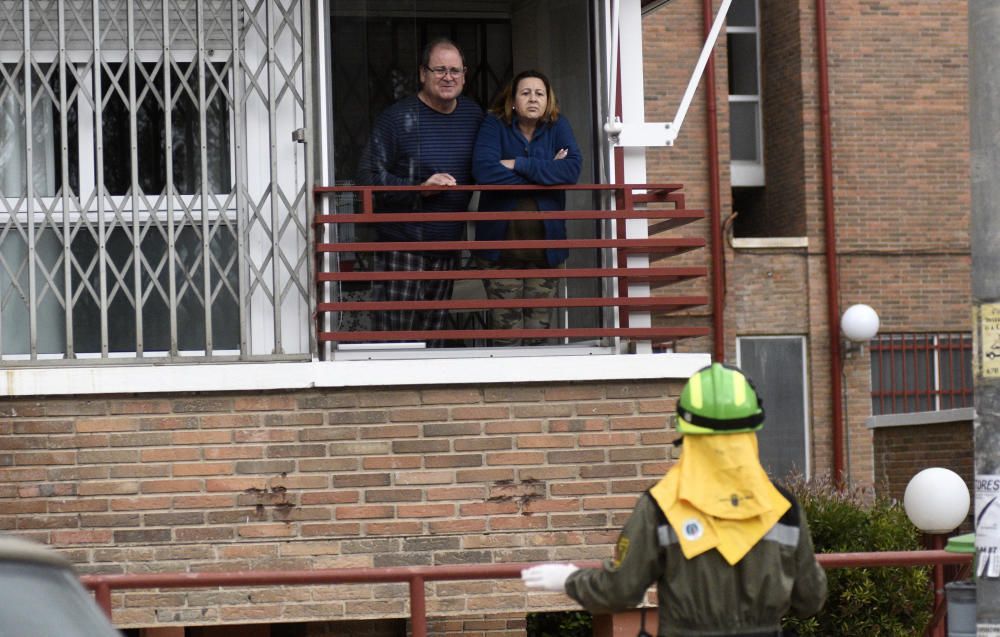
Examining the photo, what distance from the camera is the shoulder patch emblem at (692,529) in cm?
420

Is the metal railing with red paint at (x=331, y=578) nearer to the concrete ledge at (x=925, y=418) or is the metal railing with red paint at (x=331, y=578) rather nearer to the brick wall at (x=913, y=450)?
the concrete ledge at (x=925, y=418)

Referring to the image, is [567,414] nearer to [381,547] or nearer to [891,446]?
[381,547]

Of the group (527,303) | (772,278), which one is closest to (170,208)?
(527,303)

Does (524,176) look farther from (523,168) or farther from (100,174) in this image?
(100,174)

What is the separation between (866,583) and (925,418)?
288 inches

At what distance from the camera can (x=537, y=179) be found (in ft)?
25.4

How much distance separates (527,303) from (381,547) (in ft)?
4.43

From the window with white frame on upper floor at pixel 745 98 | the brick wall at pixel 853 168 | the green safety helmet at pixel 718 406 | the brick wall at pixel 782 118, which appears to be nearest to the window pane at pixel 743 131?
the window with white frame on upper floor at pixel 745 98

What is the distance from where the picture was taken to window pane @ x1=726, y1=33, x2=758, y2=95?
2155 centimetres

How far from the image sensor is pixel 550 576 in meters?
4.59

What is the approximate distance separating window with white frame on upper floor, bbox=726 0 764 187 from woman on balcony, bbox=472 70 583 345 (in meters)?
14.0

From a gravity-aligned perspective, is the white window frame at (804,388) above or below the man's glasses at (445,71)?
below

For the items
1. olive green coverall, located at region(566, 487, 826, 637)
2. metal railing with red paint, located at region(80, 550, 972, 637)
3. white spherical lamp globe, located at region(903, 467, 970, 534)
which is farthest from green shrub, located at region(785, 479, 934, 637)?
olive green coverall, located at region(566, 487, 826, 637)

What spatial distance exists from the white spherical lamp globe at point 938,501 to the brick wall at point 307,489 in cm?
571
